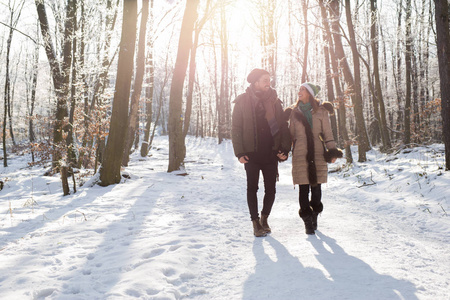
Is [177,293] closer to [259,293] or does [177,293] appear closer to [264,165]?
[259,293]

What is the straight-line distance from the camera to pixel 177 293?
2.15 metres

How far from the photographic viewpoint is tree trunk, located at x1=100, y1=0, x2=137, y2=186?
7074 millimetres

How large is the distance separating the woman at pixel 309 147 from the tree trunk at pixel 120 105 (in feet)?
16.0

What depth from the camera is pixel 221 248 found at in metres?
3.13

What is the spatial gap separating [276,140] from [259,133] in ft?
0.74

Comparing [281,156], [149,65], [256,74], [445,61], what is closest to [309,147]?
[281,156]

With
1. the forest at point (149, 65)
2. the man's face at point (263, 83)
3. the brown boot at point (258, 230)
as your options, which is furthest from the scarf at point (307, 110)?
the forest at point (149, 65)

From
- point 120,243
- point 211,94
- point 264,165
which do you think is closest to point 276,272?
point 264,165

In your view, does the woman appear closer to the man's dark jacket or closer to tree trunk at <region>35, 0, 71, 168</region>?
the man's dark jacket

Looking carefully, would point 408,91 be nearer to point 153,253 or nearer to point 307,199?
point 307,199

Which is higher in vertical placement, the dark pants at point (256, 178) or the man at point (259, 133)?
the man at point (259, 133)

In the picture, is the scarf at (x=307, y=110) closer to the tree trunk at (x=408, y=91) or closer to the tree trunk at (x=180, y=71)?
the tree trunk at (x=180, y=71)

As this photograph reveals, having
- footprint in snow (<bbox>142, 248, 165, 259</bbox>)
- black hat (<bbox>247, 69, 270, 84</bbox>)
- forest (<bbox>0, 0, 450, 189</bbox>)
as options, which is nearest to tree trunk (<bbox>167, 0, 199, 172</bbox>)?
forest (<bbox>0, 0, 450, 189</bbox>)

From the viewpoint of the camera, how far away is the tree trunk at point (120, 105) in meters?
7.07
